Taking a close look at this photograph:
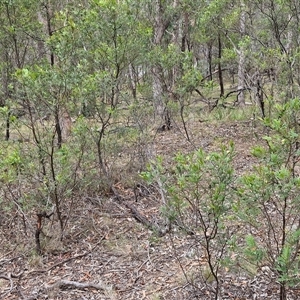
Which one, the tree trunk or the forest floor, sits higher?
the tree trunk

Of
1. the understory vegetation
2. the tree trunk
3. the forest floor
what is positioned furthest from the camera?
the tree trunk

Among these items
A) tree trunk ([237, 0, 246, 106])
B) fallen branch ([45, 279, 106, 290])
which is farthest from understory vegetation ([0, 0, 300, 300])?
tree trunk ([237, 0, 246, 106])

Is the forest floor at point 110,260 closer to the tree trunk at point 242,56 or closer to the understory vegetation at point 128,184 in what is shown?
the understory vegetation at point 128,184

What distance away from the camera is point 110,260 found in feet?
15.3

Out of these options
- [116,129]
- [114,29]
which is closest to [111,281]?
[116,129]

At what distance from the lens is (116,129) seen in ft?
21.2

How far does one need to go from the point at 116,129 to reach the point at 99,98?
85cm

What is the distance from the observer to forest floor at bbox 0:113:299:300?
3857 mm

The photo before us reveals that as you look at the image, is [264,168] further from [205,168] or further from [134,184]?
[134,184]

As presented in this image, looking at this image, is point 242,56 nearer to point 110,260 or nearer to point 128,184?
point 128,184

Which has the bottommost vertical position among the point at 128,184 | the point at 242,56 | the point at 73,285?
the point at 73,285

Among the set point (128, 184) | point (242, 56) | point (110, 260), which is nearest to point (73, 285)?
point (110, 260)

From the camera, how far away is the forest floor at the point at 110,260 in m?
3.86

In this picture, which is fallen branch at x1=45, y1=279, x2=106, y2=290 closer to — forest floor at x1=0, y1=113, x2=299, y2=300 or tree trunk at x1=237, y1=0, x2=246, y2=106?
forest floor at x1=0, y1=113, x2=299, y2=300
